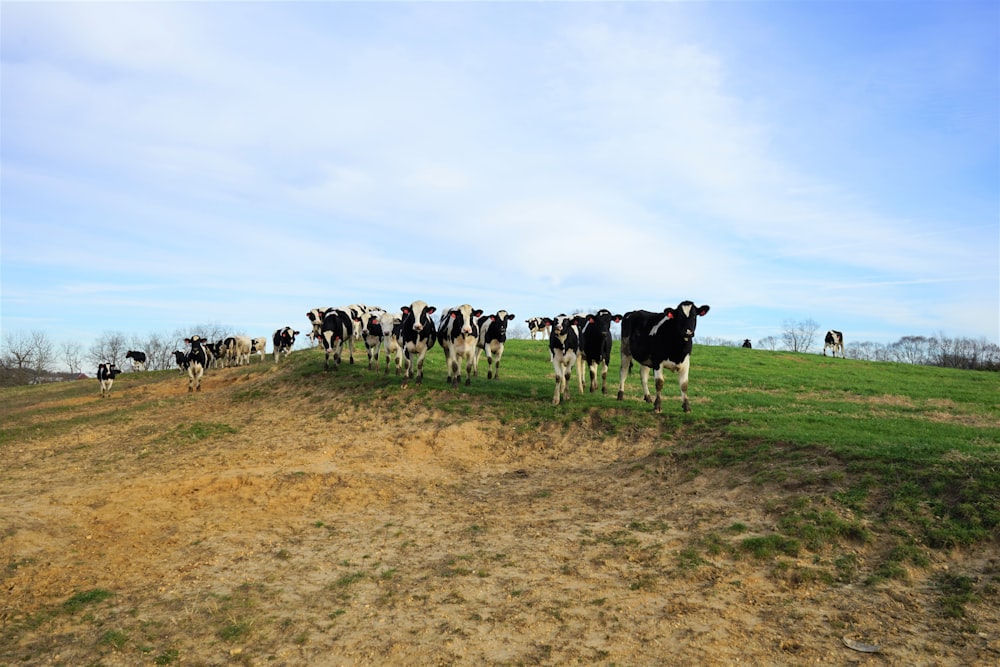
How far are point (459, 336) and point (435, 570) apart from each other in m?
12.5

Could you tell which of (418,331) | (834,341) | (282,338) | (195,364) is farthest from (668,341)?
(834,341)

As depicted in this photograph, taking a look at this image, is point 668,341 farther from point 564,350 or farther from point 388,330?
point 388,330

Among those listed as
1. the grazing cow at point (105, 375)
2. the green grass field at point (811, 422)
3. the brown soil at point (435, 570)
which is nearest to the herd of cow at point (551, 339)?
the green grass field at point (811, 422)

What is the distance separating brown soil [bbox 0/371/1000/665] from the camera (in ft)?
18.8

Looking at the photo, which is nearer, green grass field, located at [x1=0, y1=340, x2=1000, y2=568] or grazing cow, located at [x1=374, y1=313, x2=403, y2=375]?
green grass field, located at [x1=0, y1=340, x2=1000, y2=568]

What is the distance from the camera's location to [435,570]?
767 cm

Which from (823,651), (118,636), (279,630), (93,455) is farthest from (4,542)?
(823,651)

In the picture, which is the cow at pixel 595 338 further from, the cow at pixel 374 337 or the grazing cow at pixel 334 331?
the grazing cow at pixel 334 331

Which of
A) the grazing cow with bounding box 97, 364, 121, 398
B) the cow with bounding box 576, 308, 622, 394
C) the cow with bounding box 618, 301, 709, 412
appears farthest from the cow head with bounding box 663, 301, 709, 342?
the grazing cow with bounding box 97, 364, 121, 398

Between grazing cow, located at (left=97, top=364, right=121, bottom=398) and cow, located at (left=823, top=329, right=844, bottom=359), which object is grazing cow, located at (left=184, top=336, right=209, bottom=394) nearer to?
grazing cow, located at (left=97, top=364, right=121, bottom=398)

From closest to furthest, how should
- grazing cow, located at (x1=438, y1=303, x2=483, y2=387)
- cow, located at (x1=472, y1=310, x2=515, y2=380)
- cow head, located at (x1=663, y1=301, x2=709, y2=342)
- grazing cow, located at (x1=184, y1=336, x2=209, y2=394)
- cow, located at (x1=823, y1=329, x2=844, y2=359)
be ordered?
1. cow head, located at (x1=663, y1=301, x2=709, y2=342)
2. grazing cow, located at (x1=438, y1=303, x2=483, y2=387)
3. cow, located at (x1=472, y1=310, x2=515, y2=380)
4. grazing cow, located at (x1=184, y1=336, x2=209, y2=394)
5. cow, located at (x1=823, y1=329, x2=844, y2=359)

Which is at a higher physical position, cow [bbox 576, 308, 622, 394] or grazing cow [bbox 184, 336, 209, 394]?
cow [bbox 576, 308, 622, 394]

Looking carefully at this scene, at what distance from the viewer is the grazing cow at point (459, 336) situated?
64.2 feet

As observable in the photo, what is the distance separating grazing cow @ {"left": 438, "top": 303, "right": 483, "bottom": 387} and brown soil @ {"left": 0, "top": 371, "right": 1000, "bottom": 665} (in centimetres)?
614
